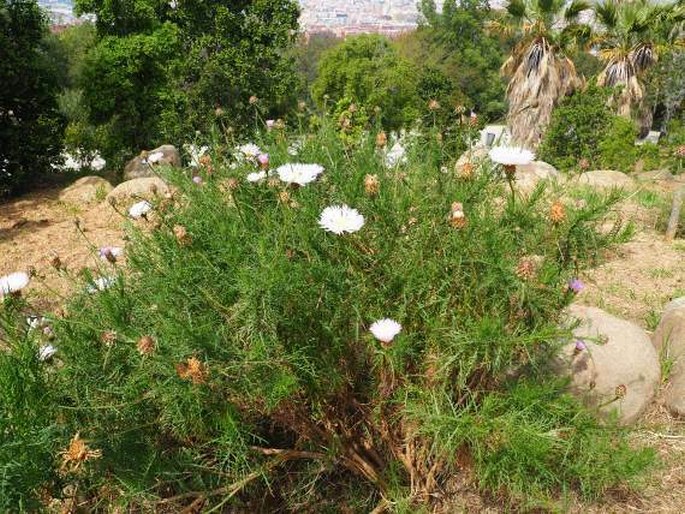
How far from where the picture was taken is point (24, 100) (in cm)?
792

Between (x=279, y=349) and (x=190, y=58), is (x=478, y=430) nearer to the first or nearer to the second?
(x=279, y=349)

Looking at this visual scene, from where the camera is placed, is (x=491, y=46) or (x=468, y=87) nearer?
(x=468, y=87)

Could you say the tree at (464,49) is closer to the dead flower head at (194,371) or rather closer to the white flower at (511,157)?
the white flower at (511,157)

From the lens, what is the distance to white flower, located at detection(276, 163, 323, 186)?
1621 millimetres

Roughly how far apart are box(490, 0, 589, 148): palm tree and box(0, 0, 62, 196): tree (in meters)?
8.99

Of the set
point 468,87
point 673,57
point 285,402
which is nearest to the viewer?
point 285,402

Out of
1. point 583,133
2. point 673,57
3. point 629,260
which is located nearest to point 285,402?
point 629,260

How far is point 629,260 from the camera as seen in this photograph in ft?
15.2

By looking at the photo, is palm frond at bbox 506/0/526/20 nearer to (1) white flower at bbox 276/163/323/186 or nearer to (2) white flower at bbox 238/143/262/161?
(2) white flower at bbox 238/143/262/161

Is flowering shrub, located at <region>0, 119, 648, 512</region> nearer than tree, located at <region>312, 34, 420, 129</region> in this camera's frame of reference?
Yes

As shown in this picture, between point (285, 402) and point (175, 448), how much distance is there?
390mm

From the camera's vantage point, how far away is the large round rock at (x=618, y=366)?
2549 mm

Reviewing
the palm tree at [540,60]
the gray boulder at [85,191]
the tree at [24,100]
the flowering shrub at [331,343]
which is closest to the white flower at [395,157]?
the flowering shrub at [331,343]

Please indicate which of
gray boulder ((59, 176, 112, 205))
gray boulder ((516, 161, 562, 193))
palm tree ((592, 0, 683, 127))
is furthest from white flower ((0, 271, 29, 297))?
palm tree ((592, 0, 683, 127))
